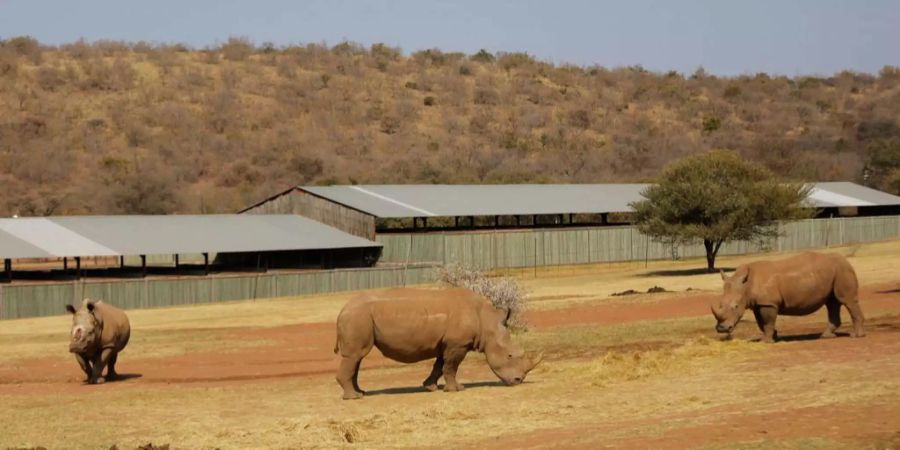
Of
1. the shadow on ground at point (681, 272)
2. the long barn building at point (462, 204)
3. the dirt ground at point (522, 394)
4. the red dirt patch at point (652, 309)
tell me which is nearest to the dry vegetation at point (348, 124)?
the long barn building at point (462, 204)

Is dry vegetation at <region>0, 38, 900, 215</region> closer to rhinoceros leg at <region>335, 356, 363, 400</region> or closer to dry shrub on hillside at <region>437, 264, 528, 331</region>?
dry shrub on hillside at <region>437, 264, 528, 331</region>

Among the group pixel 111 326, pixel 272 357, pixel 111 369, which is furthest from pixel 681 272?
pixel 111 326

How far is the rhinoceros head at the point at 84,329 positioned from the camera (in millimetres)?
29797

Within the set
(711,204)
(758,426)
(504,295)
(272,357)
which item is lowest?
(272,357)

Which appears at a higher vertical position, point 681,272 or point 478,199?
point 478,199

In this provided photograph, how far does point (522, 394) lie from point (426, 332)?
211 cm

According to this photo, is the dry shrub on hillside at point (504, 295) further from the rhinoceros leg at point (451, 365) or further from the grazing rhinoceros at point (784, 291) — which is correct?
the rhinoceros leg at point (451, 365)

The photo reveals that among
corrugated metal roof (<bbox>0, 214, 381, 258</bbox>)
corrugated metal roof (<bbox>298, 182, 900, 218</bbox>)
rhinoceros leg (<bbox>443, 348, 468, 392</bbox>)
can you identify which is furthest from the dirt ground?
corrugated metal roof (<bbox>298, 182, 900, 218</bbox>)

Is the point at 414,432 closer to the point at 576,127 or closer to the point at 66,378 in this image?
the point at 66,378

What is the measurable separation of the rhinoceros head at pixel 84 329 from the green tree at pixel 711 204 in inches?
1610

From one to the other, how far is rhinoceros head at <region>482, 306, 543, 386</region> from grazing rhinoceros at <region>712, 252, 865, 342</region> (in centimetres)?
629

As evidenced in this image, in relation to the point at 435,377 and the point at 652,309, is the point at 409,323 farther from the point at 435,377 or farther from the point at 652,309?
the point at 652,309

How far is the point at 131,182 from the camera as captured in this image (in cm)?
11212

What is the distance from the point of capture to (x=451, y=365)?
25125mm
